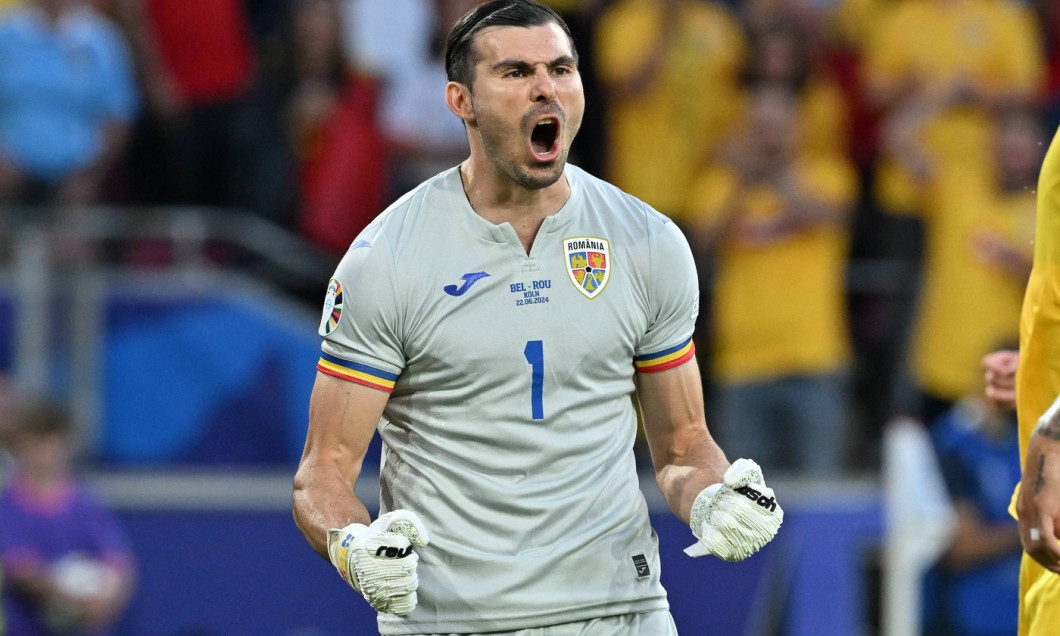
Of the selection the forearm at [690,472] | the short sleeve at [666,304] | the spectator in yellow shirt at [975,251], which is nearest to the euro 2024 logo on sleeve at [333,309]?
the short sleeve at [666,304]

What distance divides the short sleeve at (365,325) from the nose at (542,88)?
19.0 inches

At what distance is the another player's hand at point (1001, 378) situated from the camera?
429 cm

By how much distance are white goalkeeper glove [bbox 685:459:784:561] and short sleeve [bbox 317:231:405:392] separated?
76cm

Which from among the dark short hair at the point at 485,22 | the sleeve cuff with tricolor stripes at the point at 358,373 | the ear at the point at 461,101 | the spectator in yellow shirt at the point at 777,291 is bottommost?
the spectator in yellow shirt at the point at 777,291

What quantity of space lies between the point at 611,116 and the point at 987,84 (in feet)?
6.33

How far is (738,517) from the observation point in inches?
141

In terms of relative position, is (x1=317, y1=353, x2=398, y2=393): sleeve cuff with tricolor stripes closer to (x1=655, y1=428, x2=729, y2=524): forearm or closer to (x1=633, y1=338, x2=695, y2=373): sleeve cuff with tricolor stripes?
(x1=633, y1=338, x2=695, y2=373): sleeve cuff with tricolor stripes

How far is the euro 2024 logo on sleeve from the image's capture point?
3.71 meters

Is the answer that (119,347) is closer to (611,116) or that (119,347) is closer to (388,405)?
Answer: (611,116)

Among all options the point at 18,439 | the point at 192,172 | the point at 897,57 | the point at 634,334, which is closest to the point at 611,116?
the point at 897,57

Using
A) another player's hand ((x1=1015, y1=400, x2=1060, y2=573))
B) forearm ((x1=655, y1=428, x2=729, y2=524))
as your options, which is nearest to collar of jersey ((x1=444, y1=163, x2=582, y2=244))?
forearm ((x1=655, y1=428, x2=729, y2=524))

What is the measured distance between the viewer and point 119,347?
8375mm

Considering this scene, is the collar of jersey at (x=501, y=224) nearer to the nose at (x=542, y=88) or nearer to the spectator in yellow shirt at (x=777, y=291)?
the nose at (x=542, y=88)

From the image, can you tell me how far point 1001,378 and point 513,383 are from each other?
1379 mm
